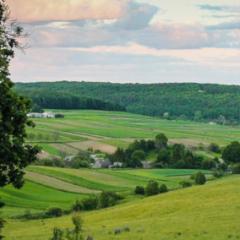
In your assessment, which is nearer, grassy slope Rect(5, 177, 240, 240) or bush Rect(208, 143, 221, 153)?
grassy slope Rect(5, 177, 240, 240)

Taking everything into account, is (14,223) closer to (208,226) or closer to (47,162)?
(208,226)

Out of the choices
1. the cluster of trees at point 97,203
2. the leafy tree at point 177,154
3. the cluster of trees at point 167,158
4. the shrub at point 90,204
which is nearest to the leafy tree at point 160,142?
the cluster of trees at point 167,158

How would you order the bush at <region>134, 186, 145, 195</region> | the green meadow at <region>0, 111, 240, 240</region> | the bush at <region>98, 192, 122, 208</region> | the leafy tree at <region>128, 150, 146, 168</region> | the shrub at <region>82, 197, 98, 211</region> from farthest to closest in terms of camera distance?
the leafy tree at <region>128, 150, 146, 168</region> → the bush at <region>134, 186, 145, 195</region> → the shrub at <region>82, 197, 98, 211</region> → the bush at <region>98, 192, 122, 208</region> → the green meadow at <region>0, 111, 240, 240</region>

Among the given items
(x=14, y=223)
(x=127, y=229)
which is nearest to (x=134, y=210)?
(x=14, y=223)

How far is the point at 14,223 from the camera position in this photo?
224ft

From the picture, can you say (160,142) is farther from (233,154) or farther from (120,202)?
(120,202)

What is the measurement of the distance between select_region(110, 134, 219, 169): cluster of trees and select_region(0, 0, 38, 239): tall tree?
121273 mm

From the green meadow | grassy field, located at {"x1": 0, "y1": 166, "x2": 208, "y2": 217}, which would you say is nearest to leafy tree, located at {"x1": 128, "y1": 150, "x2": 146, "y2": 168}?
the green meadow

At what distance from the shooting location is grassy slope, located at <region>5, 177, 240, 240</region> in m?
40.9

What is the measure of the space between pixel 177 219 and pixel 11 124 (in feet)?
87.2

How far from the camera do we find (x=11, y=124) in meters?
23.9

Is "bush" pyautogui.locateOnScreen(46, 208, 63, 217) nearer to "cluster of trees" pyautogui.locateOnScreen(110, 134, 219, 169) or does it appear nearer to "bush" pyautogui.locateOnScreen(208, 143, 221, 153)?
"cluster of trees" pyautogui.locateOnScreen(110, 134, 219, 169)

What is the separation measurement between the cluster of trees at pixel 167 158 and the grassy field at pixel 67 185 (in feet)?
42.5

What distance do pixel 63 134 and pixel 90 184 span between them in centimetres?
7737
